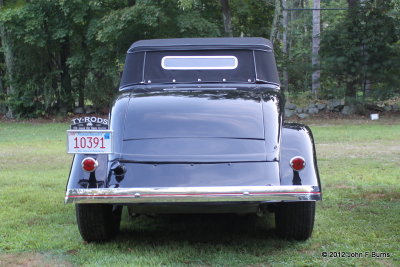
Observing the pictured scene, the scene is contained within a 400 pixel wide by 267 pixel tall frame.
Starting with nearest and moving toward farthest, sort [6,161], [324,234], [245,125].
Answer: [245,125], [324,234], [6,161]

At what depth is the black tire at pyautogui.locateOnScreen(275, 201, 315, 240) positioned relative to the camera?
4129 mm

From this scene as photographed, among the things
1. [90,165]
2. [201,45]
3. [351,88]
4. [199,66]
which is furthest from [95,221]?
[351,88]

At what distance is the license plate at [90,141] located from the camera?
3.84 metres

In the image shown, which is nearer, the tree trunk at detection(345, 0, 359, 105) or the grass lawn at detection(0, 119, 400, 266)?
the grass lawn at detection(0, 119, 400, 266)

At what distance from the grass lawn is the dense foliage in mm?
11133

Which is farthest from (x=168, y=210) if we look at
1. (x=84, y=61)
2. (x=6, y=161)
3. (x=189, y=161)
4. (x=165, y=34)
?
(x=84, y=61)

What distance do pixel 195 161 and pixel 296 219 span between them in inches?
39.4

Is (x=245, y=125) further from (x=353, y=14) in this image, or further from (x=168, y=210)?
(x=353, y=14)

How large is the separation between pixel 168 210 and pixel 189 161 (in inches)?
15.7

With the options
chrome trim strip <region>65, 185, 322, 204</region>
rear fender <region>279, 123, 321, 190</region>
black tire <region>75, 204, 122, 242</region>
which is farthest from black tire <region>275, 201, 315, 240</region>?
black tire <region>75, 204, 122, 242</region>

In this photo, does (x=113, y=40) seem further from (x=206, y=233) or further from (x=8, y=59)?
(x=206, y=233)

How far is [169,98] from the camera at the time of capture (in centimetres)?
443

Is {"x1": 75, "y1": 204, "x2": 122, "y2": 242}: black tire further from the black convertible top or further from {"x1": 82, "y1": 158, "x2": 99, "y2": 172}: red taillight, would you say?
the black convertible top

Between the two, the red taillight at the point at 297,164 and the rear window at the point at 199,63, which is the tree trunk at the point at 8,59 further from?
the red taillight at the point at 297,164
